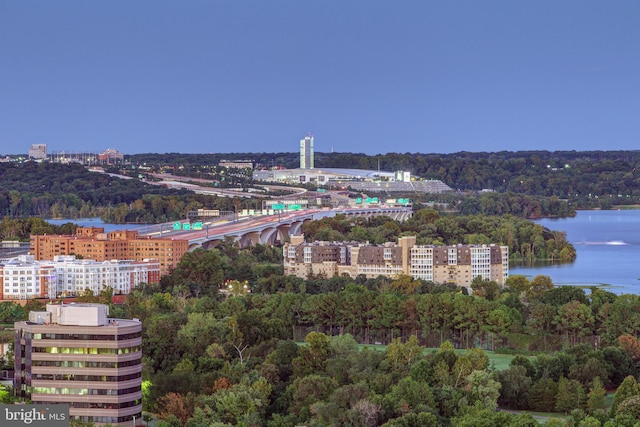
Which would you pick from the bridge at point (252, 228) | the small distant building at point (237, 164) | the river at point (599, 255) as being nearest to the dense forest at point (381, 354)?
the river at point (599, 255)

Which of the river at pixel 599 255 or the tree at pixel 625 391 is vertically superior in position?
the tree at pixel 625 391

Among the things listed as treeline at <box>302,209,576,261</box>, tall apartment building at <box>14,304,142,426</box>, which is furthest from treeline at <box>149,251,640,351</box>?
treeline at <box>302,209,576,261</box>

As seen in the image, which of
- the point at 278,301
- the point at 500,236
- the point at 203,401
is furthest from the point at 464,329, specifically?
the point at 500,236

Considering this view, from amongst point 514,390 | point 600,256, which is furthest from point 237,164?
point 514,390

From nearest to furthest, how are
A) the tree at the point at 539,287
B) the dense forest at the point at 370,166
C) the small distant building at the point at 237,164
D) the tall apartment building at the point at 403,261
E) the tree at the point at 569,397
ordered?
the tree at the point at 569,397
the tree at the point at 539,287
the tall apartment building at the point at 403,261
the dense forest at the point at 370,166
the small distant building at the point at 237,164

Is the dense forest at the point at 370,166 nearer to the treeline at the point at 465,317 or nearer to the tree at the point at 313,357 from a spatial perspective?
the treeline at the point at 465,317

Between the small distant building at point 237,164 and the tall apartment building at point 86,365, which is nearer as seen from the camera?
the tall apartment building at point 86,365

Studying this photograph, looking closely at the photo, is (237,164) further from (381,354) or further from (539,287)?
(381,354)

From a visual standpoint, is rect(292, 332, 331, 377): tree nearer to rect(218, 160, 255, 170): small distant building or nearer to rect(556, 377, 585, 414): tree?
rect(556, 377, 585, 414): tree
